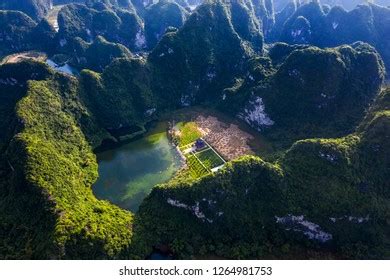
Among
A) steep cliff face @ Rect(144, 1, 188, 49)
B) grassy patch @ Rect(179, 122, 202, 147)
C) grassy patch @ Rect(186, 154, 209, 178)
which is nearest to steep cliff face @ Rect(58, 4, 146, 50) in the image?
steep cliff face @ Rect(144, 1, 188, 49)

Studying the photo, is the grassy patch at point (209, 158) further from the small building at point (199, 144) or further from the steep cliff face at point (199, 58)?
the steep cliff face at point (199, 58)

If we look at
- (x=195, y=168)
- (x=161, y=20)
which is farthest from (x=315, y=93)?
(x=161, y=20)

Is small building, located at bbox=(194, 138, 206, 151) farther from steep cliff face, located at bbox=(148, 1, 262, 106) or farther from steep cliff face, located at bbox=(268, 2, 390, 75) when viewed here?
steep cliff face, located at bbox=(268, 2, 390, 75)

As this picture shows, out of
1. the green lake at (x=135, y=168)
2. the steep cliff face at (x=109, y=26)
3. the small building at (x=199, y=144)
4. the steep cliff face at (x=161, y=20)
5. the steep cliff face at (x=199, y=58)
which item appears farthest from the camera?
the steep cliff face at (x=161, y=20)

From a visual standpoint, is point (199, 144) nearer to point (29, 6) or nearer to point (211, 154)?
point (211, 154)

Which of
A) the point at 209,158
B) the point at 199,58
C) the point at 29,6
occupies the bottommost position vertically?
the point at 29,6

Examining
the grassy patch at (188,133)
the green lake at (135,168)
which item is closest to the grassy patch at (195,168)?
the green lake at (135,168)
